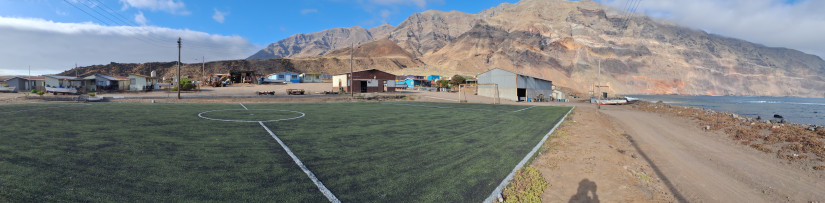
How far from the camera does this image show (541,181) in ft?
21.8

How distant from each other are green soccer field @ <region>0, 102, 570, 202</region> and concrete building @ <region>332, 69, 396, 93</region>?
38.8 m

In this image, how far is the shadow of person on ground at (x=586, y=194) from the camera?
235 inches

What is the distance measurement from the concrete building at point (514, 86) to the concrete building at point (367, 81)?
15.6 meters

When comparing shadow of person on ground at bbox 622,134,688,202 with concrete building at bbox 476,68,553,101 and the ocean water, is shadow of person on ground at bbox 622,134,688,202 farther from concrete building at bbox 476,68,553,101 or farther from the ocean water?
the ocean water

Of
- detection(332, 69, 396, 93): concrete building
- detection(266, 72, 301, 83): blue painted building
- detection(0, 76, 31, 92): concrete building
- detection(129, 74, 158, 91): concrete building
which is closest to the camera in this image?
detection(0, 76, 31, 92): concrete building

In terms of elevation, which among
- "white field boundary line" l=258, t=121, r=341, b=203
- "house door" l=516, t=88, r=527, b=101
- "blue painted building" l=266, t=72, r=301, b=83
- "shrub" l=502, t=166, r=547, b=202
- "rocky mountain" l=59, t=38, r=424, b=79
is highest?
"rocky mountain" l=59, t=38, r=424, b=79

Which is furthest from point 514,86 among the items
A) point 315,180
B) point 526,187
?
point 315,180

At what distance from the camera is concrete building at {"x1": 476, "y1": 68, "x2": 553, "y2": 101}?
1750 inches

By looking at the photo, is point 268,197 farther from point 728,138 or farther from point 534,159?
point 728,138

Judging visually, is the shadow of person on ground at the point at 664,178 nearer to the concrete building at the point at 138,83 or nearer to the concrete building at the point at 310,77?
the concrete building at the point at 138,83

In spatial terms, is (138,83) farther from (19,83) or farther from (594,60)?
(594,60)

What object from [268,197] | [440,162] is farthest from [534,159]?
[268,197]

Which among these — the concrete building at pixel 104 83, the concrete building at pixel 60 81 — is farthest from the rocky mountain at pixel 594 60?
the concrete building at pixel 60 81

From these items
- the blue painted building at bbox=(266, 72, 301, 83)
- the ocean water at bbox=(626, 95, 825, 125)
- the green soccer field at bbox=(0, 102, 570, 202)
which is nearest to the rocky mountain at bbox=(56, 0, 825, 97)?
the blue painted building at bbox=(266, 72, 301, 83)
